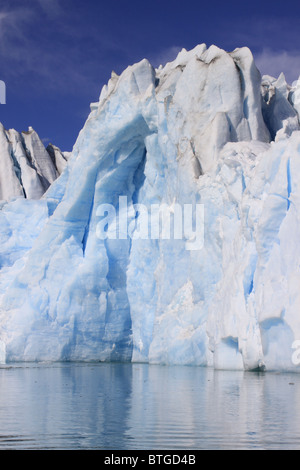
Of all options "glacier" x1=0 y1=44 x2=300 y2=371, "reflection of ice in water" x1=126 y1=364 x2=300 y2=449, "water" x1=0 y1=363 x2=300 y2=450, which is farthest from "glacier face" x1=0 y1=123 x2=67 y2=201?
"reflection of ice in water" x1=126 y1=364 x2=300 y2=449

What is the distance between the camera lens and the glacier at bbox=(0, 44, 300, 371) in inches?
707

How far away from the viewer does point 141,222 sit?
22.9 m

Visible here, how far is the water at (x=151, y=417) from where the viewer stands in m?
4.82

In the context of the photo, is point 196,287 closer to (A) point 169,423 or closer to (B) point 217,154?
(B) point 217,154

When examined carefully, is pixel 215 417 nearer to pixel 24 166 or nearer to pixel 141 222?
pixel 141 222

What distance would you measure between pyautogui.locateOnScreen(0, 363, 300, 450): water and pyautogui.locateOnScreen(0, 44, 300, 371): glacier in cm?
696

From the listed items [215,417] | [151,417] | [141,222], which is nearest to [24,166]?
[141,222]

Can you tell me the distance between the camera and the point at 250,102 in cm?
2070

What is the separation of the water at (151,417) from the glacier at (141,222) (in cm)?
696

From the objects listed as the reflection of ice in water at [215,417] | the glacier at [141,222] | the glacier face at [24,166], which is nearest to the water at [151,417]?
the reflection of ice in water at [215,417]

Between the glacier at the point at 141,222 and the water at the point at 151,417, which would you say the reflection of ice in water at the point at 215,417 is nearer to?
the water at the point at 151,417

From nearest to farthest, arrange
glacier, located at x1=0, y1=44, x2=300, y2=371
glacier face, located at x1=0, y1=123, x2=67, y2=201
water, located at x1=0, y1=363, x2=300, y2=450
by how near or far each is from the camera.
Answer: water, located at x1=0, y1=363, x2=300, y2=450
glacier, located at x1=0, y1=44, x2=300, y2=371
glacier face, located at x1=0, y1=123, x2=67, y2=201

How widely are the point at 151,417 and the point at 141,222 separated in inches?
661

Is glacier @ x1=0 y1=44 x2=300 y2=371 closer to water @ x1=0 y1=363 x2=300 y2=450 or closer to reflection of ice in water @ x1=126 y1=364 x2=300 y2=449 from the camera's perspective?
reflection of ice in water @ x1=126 y1=364 x2=300 y2=449
